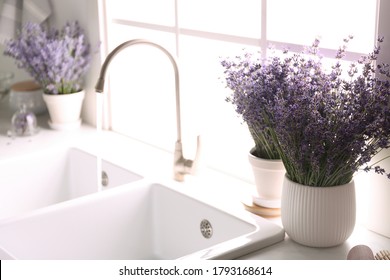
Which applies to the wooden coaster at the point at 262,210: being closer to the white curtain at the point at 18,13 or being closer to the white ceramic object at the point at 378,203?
the white ceramic object at the point at 378,203

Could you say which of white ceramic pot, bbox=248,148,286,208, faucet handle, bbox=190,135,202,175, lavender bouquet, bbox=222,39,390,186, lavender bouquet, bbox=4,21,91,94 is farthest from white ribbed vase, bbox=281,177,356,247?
lavender bouquet, bbox=4,21,91,94

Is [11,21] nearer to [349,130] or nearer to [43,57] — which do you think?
[43,57]

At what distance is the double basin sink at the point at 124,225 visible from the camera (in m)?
1.72

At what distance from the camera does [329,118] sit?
1472 millimetres

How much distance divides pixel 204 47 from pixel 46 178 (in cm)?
66

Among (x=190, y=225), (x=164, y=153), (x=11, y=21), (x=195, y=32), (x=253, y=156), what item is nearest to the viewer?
(x=253, y=156)

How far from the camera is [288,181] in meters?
1.59

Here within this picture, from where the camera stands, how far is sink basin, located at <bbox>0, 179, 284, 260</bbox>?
1742mm

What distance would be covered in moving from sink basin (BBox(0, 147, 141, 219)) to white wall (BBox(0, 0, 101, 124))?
0.28 m

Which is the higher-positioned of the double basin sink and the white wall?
the white wall

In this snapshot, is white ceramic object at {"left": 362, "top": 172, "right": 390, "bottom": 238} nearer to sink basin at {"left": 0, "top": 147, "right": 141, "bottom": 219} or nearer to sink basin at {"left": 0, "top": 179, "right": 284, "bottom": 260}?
sink basin at {"left": 0, "top": 179, "right": 284, "bottom": 260}

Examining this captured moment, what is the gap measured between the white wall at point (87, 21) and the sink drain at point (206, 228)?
861 millimetres

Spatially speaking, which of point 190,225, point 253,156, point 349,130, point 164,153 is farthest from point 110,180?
point 349,130

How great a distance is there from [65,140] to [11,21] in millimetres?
579
